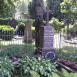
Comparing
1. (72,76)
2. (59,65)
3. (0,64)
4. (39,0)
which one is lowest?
(59,65)

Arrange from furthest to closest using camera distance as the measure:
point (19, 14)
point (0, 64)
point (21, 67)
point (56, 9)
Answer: point (19, 14) → point (56, 9) → point (21, 67) → point (0, 64)

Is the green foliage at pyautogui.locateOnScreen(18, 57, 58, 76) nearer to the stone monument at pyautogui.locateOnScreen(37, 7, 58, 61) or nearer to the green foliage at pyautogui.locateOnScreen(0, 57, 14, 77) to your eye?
the green foliage at pyautogui.locateOnScreen(0, 57, 14, 77)

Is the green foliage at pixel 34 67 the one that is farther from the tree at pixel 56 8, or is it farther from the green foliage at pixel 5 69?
the tree at pixel 56 8

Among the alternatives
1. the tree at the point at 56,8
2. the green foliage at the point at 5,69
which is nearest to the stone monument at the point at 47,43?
the green foliage at the point at 5,69

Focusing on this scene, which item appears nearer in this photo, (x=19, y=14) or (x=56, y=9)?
(x=56, y=9)

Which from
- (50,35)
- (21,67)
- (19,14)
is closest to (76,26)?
(50,35)

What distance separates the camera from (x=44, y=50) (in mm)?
5539

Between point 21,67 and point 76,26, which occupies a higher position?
point 76,26

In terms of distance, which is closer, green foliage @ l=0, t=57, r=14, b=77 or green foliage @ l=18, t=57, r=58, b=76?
green foliage @ l=0, t=57, r=14, b=77

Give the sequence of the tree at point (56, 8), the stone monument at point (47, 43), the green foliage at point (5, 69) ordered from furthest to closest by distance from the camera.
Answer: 1. the tree at point (56, 8)
2. the stone monument at point (47, 43)
3. the green foliage at point (5, 69)

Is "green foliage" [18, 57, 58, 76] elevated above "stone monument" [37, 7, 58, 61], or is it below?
below

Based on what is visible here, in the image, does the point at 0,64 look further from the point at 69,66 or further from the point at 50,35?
the point at 50,35

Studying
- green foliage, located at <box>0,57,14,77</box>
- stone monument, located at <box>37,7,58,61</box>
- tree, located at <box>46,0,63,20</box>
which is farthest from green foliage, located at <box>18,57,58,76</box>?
tree, located at <box>46,0,63,20</box>

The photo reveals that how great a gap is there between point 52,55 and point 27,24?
7017mm
